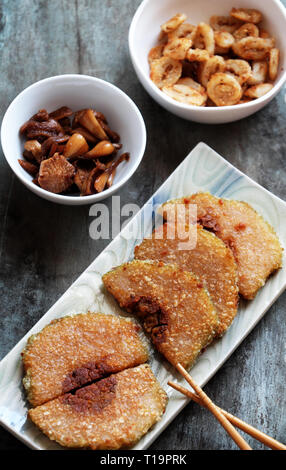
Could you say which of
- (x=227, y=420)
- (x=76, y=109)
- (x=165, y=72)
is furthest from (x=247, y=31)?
(x=227, y=420)

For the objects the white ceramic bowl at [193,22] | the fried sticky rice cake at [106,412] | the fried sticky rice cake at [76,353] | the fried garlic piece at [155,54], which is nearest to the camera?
the fried sticky rice cake at [106,412]

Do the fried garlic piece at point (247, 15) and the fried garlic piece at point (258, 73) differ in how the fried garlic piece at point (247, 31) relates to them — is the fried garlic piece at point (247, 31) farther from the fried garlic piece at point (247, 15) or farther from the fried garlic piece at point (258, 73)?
the fried garlic piece at point (258, 73)

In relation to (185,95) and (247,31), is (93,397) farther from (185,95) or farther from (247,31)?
(247,31)

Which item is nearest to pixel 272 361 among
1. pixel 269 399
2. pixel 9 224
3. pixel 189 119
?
pixel 269 399

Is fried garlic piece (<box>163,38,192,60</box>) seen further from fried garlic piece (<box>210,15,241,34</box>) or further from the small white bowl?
the small white bowl

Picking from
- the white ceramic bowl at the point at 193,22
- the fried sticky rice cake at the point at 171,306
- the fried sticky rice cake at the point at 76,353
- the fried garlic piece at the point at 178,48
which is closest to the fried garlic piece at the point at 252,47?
the white ceramic bowl at the point at 193,22

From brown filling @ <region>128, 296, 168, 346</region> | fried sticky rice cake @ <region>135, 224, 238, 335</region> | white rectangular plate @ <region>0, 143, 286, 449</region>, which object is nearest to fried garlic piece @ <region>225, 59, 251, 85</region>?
white rectangular plate @ <region>0, 143, 286, 449</region>
